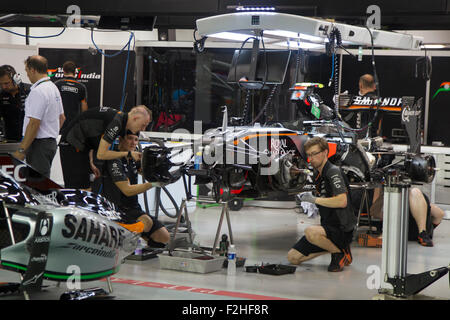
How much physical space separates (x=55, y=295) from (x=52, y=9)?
3.76 m

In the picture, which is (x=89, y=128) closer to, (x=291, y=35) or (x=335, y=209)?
(x=291, y=35)

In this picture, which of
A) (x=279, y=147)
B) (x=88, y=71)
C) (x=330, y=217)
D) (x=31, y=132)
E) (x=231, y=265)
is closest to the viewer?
(x=231, y=265)

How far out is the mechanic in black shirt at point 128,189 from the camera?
659cm

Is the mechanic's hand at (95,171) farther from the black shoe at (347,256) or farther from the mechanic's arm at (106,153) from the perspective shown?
the black shoe at (347,256)

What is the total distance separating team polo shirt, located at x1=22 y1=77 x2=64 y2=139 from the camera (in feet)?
22.7

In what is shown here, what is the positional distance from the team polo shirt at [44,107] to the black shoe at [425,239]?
413 centimetres

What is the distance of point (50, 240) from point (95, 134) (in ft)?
9.43

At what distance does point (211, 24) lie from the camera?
6594 millimetres

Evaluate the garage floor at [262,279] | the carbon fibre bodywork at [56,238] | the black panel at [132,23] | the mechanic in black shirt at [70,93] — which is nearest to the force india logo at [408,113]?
the garage floor at [262,279]

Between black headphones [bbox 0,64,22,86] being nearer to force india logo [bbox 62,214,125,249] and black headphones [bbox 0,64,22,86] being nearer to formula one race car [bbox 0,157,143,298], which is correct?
formula one race car [bbox 0,157,143,298]

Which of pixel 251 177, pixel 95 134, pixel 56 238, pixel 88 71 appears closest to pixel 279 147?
pixel 251 177

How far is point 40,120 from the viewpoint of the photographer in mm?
6902
